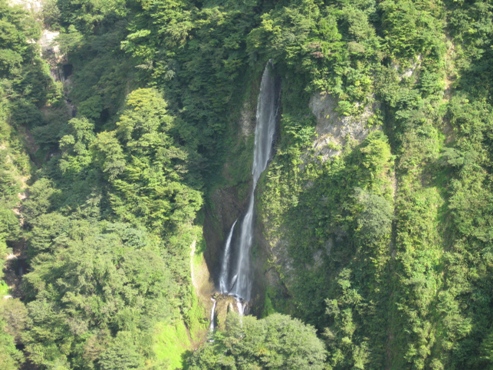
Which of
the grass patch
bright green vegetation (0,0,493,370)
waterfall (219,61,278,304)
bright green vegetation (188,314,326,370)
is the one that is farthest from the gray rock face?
the grass patch

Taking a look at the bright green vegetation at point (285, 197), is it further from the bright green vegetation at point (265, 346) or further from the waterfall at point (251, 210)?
the waterfall at point (251, 210)

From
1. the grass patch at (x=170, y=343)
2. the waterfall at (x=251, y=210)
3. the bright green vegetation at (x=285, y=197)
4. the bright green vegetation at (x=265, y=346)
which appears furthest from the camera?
the waterfall at (x=251, y=210)

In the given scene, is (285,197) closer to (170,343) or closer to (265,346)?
(265,346)

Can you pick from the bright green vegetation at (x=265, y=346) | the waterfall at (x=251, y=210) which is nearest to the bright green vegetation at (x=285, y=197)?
the bright green vegetation at (x=265, y=346)

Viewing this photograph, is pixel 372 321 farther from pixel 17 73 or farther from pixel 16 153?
pixel 17 73

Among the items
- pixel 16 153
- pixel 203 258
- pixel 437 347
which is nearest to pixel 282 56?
pixel 203 258

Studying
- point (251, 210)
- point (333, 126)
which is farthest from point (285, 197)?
point (333, 126)
